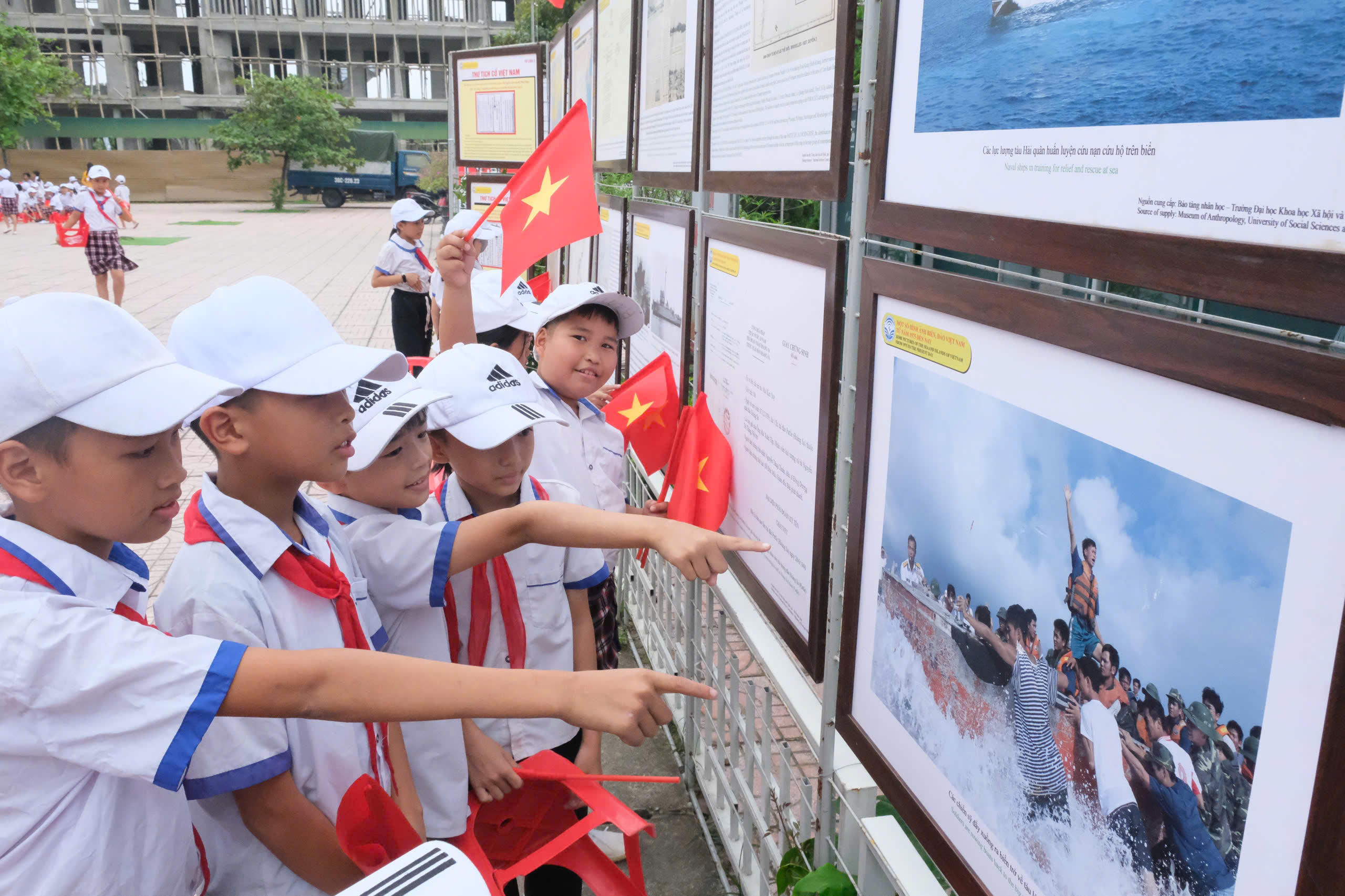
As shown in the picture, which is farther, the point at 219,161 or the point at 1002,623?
the point at 219,161

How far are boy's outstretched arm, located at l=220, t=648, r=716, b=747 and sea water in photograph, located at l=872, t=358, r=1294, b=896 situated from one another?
0.34m

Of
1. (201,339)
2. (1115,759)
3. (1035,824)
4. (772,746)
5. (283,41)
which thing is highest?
(283,41)

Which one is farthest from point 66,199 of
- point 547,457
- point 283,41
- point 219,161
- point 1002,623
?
point 1002,623

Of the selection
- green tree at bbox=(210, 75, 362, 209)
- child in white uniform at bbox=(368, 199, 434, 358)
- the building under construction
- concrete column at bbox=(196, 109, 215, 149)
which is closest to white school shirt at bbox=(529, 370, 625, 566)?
child in white uniform at bbox=(368, 199, 434, 358)

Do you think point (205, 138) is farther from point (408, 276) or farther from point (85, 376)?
point (85, 376)

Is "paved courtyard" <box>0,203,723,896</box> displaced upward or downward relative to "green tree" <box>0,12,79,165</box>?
downward

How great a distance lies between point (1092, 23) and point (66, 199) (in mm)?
31245

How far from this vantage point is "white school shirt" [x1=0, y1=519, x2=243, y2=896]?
1237mm

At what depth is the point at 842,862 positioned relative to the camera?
180 centimetres

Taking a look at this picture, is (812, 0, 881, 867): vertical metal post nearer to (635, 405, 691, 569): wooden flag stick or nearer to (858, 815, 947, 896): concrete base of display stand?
(858, 815, 947, 896): concrete base of display stand

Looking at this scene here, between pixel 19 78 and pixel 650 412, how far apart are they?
135 ft

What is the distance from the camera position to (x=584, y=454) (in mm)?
2891

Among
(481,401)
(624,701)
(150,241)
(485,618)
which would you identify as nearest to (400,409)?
(481,401)

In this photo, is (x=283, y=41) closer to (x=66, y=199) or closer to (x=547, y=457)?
(x=66, y=199)
